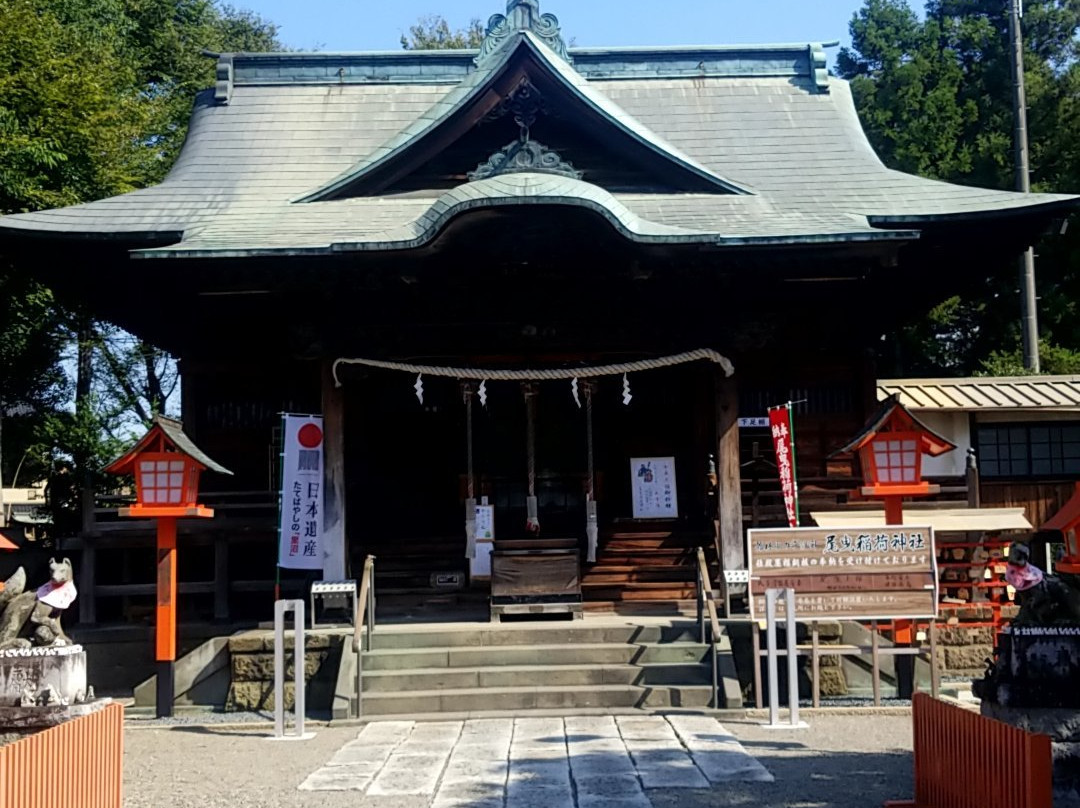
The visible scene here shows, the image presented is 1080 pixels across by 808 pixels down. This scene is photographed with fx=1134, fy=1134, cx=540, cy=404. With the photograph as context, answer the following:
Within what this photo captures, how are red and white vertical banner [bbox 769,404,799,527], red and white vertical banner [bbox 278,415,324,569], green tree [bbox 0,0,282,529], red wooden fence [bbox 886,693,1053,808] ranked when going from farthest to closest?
green tree [bbox 0,0,282,529] < red and white vertical banner [bbox 278,415,324,569] < red and white vertical banner [bbox 769,404,799,527] < red wooden fence [bbox 886,693,1053,808]

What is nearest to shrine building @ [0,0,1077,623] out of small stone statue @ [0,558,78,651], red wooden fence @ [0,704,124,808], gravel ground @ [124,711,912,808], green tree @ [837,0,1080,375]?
gravel ground @ [124,711,912,808]

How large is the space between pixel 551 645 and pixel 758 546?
242 centimetres

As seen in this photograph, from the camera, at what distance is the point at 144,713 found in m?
10.8

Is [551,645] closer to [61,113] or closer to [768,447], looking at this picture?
[768,447]

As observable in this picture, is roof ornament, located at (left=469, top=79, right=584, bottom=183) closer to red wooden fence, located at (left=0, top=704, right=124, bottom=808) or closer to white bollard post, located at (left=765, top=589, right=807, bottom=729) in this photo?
white bollard post, located at (left=765, top=589, right=807, bottom=729)

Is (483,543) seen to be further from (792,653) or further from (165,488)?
(792,653)

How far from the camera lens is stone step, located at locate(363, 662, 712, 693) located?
34.4 ft

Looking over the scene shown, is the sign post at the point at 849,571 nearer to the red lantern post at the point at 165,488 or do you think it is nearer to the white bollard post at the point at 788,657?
the white bollard post at the point at 788,657

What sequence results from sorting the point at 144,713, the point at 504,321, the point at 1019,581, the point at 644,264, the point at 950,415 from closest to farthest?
the point at 1019,581 → the point at 144,713 → the point at 644,264 → the point at 504,321 → the point at 950,415

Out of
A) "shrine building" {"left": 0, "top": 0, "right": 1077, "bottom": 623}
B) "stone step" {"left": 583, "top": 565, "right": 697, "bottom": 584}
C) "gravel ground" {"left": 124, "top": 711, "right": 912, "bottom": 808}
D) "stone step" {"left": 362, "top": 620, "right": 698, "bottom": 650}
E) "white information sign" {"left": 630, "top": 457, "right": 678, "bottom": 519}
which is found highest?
"shrine building" {"left": 0, "top": 0, "right": 1077, "bottom": 623}

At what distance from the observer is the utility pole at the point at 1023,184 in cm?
2305

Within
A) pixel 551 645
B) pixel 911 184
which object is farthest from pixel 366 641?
pixel 911 184

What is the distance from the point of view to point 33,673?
625cm

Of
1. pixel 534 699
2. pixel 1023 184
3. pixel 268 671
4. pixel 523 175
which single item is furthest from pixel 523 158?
pixel 1023 184
